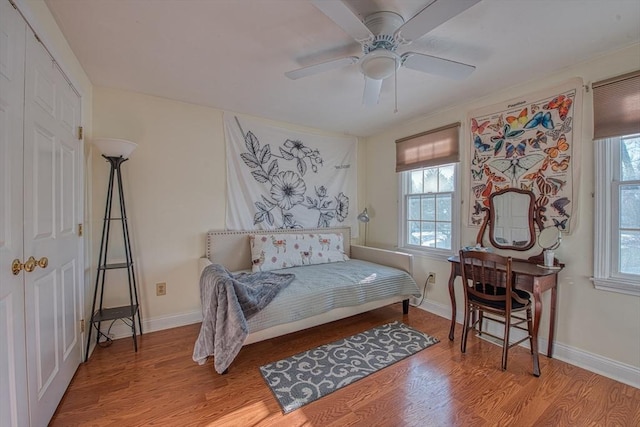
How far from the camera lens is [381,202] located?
148 inches

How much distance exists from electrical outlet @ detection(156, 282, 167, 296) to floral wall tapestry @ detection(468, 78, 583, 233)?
3.11 m

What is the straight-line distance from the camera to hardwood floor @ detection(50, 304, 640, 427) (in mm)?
1494

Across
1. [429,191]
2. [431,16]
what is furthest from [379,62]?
[429,191]

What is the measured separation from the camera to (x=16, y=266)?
1139 mm

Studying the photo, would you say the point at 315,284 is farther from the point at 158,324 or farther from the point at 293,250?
the point at 158,324

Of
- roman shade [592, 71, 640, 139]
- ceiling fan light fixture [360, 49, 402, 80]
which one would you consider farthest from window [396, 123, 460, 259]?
ceiling fan light fixture [360, 49, 402, 80]

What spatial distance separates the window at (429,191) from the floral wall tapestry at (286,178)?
0.75 metres

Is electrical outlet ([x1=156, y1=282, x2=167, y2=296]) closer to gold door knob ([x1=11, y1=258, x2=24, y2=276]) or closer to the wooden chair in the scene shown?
gold door knob ([x1=11, y1=258, x2=24, y2=276])

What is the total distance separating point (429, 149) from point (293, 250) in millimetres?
1932

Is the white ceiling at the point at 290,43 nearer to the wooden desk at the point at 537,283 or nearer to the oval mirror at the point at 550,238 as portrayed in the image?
the oval mirror at the point at 550,238

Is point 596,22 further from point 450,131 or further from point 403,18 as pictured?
point 450,131

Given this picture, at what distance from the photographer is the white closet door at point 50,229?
1.27m

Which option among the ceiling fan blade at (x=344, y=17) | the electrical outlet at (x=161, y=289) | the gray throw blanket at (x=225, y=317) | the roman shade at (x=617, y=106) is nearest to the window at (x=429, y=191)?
the roman shade at (x=617, y=106)

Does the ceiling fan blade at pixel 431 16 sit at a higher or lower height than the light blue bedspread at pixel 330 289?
higher
